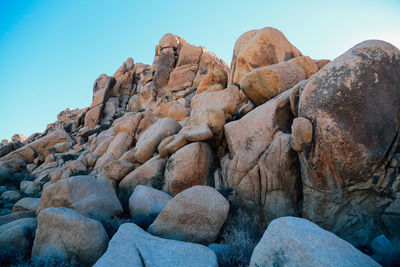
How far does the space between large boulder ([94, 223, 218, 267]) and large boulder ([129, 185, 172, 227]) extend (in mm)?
2283

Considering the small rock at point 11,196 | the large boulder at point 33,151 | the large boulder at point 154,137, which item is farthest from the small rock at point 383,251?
the large boulder at point 33,151

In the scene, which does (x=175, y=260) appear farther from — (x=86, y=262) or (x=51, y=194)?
(x=51, y=194)

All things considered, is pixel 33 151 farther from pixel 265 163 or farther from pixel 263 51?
pixel 265 163

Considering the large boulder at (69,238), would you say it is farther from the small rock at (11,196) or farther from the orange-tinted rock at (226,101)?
the small rock at (11,196)

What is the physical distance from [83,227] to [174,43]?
111 ft

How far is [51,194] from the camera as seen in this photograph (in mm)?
7523

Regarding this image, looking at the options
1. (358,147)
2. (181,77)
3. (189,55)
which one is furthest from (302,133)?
(189,55)

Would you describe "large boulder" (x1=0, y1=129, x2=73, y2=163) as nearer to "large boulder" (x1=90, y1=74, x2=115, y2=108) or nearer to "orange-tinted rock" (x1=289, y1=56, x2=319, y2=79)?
"large boulder" (x1=90, y1=74, x2=115, y2=108)

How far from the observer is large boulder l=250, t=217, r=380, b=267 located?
9.86 feet

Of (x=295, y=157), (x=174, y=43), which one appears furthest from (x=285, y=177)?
(x=174, y=43)

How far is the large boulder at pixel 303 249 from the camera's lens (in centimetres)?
300

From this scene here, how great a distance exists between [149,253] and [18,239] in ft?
13.0

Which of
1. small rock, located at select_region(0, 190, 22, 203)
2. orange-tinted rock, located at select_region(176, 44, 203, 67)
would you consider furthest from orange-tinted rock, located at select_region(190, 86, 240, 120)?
orange-tinted rock, located at select_region(176, 44, 203, 67)

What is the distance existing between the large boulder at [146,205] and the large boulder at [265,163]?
2.65 meters
